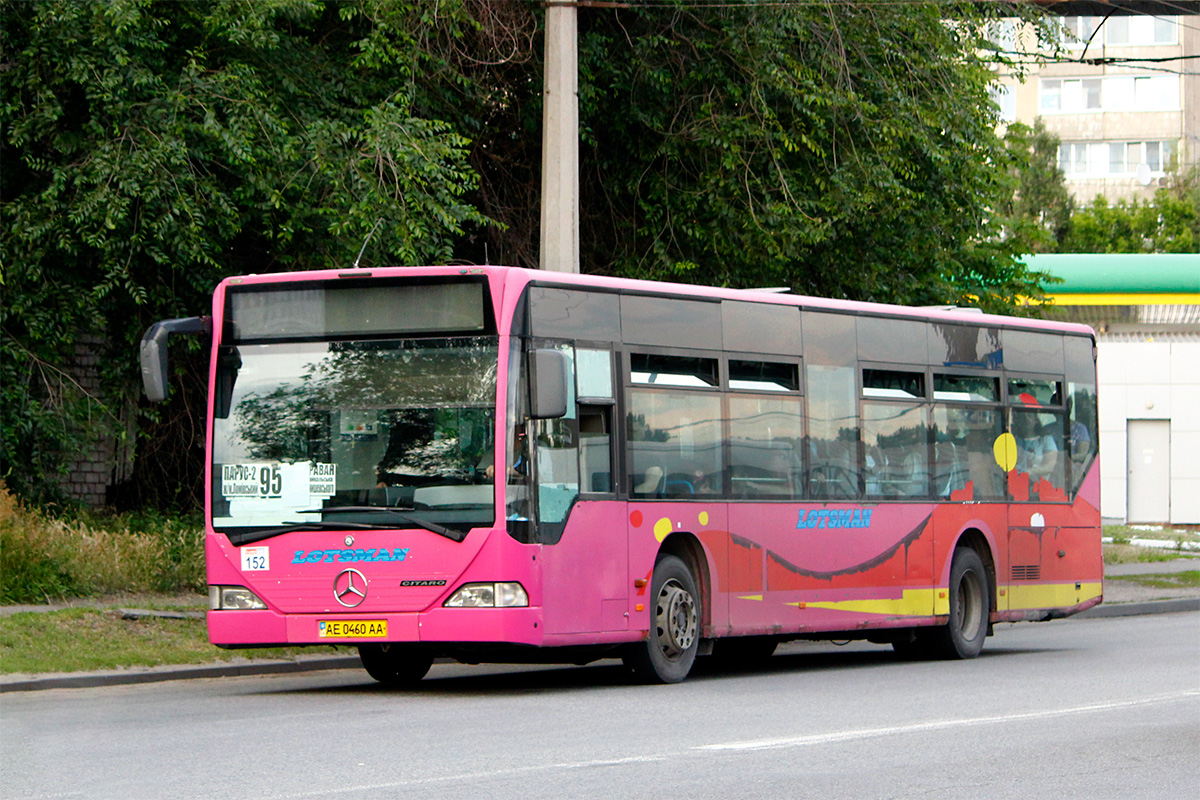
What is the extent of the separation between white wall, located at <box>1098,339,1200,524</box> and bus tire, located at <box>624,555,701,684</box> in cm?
3622

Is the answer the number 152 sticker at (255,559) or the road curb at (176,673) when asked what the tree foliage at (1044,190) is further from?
the number 152 sticker at (255,559)

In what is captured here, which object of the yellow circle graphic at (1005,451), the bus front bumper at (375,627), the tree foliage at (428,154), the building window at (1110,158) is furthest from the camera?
the building window at (1110,158)

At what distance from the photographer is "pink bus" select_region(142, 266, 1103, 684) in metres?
12.5

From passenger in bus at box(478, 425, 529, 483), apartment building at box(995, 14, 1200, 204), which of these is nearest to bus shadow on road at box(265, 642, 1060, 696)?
passenger in bus at box(478, 425, 529, 483)

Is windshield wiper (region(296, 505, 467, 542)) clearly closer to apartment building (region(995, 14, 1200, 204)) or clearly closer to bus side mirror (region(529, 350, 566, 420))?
bus side mirror (region(529, 350, 566, 420))

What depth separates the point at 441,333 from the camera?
12.7 m

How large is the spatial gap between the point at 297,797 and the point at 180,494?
16664 mm

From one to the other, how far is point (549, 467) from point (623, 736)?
3.08 m

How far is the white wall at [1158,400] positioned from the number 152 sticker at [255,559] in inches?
1518

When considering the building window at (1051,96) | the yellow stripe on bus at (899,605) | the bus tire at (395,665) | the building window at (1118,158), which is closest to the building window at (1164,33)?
the building window at (1051,96)

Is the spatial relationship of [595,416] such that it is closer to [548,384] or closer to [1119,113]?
[548,384]

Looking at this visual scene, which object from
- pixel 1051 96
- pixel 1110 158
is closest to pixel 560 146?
pixel 1051 96

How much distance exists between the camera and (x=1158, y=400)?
48.2 m

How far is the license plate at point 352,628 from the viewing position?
12.5 m
